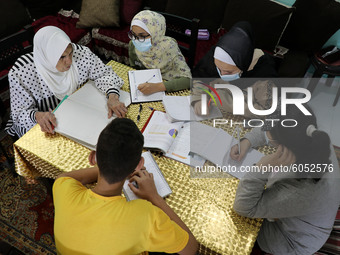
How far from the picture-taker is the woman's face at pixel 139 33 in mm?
1876

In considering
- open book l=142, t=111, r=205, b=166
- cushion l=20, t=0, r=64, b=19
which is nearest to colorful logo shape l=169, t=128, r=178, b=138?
open book l=142, t=111, r=205, b=166

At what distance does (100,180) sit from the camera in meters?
0.99

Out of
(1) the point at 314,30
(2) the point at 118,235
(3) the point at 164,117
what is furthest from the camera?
(1) the point at 314,30

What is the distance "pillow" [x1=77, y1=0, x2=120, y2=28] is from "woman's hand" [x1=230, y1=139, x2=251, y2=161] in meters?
2.28

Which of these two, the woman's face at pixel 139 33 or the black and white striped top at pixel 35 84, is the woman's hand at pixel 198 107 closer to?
the black and white striped top at pixel 35 84

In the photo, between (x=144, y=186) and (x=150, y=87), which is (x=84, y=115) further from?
(x=144, y=186)

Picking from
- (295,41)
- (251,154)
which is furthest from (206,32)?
(251,154)

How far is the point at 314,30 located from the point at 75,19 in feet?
8.73

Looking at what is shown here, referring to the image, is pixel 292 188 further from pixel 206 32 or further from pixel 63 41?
pixel 206 32

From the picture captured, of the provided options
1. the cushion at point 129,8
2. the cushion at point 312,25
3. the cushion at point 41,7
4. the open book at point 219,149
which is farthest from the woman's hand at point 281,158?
the cushion at point 41,7

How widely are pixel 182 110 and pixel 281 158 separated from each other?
641mm

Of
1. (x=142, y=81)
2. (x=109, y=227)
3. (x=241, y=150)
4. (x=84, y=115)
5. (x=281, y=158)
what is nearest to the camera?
(x=109, y=227)

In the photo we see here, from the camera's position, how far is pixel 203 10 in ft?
9.24

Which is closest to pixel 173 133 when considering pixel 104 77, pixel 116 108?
pixel 116 108
